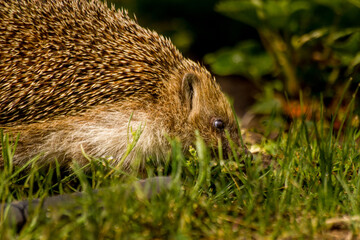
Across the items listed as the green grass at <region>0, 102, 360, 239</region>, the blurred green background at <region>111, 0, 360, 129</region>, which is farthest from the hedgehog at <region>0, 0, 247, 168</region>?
the blurred green background at <region>111, 0, 360, 129</region>

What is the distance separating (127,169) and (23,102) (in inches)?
36.7

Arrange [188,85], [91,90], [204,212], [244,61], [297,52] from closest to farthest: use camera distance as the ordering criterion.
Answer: [204,212] → [91,90] → [188,85] → [297,52] → [244,61]

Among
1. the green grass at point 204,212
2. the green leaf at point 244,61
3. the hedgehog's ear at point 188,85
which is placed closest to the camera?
the green grass at point 204,212

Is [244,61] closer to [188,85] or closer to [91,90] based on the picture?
[188,85]

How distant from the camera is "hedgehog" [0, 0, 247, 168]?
145 inches

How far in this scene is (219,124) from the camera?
4.04m

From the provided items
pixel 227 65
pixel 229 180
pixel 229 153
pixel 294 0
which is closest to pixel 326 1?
pixel 294 0

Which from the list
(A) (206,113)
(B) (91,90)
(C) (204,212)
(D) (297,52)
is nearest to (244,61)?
(D) (297,52)

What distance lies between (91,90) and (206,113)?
95 cm

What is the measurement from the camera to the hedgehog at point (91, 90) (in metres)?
3.68

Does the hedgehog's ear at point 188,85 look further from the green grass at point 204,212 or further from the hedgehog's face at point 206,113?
the green grass at point 204,212

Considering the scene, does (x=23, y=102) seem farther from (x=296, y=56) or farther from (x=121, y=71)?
(x=296, y=56)

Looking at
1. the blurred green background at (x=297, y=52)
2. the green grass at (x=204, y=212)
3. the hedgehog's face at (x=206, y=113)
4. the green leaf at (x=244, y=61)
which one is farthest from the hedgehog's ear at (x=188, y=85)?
the green leaf at (x=244, y=61)

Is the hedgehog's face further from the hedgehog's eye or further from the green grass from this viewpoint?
the green grass
